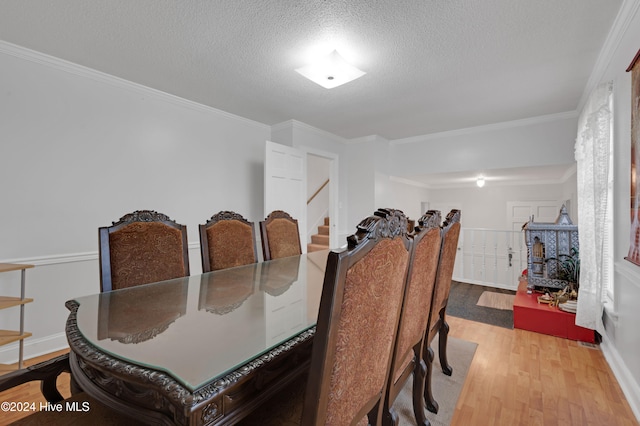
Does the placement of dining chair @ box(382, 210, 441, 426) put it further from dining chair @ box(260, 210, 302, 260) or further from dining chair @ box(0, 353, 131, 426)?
dining chair @ box(260, 210, 302, 260)

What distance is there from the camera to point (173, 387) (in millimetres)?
641

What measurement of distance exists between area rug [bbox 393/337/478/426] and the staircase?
288 cm

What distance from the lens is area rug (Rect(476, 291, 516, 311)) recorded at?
3.61 metres

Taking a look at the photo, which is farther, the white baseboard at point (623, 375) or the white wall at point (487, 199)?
the white wall at point (487, 199)

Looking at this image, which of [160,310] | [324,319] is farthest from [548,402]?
[160,310]

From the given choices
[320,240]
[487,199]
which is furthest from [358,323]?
[487,199]

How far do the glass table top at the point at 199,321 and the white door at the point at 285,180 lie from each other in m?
2.05

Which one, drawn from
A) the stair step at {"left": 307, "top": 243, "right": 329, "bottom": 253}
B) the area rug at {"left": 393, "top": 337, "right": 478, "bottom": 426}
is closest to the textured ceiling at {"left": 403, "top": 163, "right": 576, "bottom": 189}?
the stair step at {"left": 307, "top": 243, "right": 329, "bottom": 253}

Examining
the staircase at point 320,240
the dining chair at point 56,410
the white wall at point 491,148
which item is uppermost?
the white wall at point 491,148

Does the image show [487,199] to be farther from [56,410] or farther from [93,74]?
[56,410]

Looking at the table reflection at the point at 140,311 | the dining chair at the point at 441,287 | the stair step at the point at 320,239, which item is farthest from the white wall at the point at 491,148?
the table reflection at the point at 140,311

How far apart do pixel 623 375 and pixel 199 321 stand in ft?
8.42

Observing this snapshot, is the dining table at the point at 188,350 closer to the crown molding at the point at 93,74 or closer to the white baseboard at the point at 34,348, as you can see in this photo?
the white baseboard at the point at 34,348

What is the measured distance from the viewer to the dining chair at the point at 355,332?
2.20 feet
